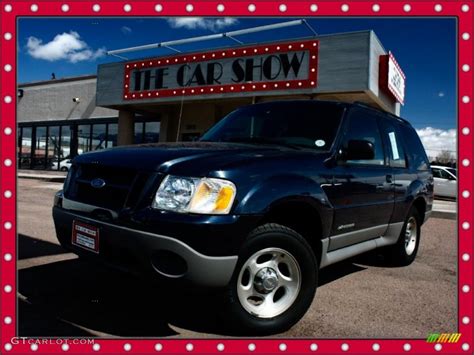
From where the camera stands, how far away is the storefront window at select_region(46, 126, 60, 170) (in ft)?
77.5

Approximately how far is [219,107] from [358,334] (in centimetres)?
1296

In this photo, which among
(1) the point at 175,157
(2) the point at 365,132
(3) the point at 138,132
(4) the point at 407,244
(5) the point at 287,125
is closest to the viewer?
(1) the point at 175,157

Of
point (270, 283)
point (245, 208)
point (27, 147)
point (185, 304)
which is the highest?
point (27, 147)

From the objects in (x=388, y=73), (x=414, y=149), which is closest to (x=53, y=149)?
(x=388, y=73)

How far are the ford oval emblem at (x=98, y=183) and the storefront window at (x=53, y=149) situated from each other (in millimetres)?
22747

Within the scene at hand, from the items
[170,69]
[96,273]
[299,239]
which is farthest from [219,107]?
[299,239]

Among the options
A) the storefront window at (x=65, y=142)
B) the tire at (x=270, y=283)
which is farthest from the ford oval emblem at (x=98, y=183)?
the storefront window at (x=65, y=142)

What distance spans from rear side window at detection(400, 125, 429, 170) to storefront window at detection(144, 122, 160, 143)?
46.5 ft

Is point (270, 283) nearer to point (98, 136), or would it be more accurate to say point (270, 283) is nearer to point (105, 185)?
point (105, 185)

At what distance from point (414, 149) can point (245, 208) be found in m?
3.41

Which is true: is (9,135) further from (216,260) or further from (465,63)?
(465,63)

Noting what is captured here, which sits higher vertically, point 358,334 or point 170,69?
point 170,69

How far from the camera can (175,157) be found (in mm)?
2576

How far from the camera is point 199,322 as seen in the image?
2854mm
